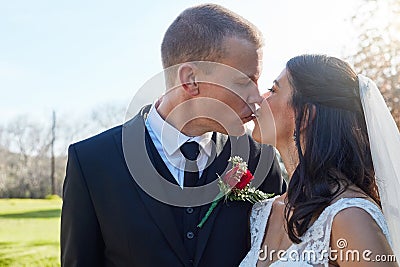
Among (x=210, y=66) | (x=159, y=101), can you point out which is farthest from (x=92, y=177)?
(x=210, y=66)

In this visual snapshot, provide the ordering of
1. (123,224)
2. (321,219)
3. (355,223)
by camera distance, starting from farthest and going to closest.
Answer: (123,224), (321,219), (355,223)

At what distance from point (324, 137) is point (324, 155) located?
95 millimetres

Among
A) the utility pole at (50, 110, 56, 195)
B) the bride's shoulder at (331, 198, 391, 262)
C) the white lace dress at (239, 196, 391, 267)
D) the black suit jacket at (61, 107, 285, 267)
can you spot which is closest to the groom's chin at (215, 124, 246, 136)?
the black suit jacket at (61, 107, 285, 267)

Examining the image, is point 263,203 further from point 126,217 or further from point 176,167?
point 126,217

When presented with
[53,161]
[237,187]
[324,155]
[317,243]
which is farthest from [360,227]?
[53,161]

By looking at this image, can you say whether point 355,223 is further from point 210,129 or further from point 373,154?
point 210,129

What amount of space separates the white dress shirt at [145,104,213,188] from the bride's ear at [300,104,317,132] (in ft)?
1.97

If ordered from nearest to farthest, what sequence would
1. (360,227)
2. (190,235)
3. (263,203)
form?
(360,227) < (190,235) < (263,203)

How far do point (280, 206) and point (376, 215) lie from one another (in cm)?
81

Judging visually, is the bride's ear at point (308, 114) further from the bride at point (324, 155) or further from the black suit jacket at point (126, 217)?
the black suit jacket at point (126, 217)

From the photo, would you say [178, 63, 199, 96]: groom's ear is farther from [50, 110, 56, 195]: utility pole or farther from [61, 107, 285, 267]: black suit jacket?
[50, 110, 56, 195]: utility pole

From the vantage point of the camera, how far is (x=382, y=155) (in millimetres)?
3297

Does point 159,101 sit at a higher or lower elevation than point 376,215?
higher

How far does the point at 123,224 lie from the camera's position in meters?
3.25
